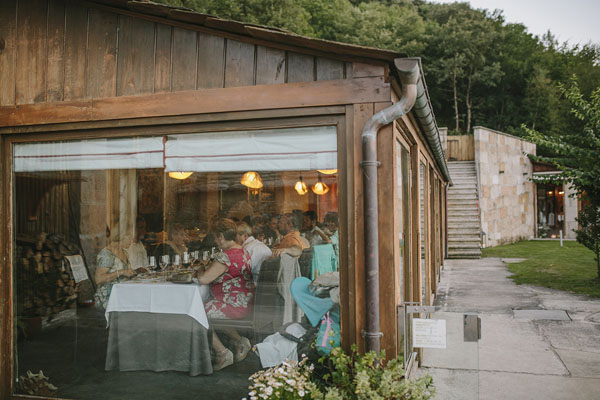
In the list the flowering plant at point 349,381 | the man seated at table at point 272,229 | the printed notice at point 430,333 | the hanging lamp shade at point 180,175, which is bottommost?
the flowering plant at point 349,381

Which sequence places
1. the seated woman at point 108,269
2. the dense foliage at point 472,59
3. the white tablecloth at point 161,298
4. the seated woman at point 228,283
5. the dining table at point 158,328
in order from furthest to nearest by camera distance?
the dense foliage at point 472,59, the seated woman at point 108,269, the white tablecloth at point 161,298, the dining table at point 158,328, the seated woman at point 228,283

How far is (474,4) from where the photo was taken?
37.5 m

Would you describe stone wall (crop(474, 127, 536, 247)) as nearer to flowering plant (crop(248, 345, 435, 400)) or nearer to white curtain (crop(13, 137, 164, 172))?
flowering plant (crop(248, 345, 435, 400))

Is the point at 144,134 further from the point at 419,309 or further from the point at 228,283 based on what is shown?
the point at 419,309

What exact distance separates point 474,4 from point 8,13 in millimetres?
39342

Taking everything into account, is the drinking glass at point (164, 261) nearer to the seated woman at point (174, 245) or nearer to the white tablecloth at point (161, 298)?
the seated woman at point (174, 245)

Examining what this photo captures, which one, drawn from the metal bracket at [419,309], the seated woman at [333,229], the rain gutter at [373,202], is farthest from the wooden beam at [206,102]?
the metal bracket at [419,309]

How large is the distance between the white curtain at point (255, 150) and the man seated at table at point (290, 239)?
22.6 inches

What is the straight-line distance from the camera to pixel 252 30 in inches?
133

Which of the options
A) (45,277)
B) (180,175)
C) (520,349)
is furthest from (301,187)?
(520,349)

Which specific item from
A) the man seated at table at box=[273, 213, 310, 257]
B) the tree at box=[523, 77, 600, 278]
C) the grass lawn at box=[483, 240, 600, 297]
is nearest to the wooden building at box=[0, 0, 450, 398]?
the man seated at table at box=[273, 213, 310, 257]

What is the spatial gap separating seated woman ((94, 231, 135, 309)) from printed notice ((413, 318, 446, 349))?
2601 mm

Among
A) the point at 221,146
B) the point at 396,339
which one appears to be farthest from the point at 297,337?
the point at 221,146

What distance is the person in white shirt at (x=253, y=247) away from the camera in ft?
13.5
